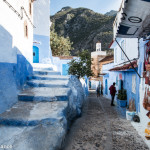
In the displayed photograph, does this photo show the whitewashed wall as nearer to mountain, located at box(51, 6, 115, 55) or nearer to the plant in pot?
the plant in pot

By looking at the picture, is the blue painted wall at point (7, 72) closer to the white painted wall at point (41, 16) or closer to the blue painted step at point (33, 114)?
the blue painted step at point (33, 114)

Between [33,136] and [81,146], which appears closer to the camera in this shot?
[33,136]

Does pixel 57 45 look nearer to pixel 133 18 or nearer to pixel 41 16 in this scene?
pixel 41 16

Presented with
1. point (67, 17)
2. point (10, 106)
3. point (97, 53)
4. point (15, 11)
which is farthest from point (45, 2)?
point (67, 17)

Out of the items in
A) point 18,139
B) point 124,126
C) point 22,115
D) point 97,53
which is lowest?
point 124,126

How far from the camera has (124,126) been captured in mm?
5801

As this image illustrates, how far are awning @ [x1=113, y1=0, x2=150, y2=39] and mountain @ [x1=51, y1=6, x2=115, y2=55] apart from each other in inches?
1780

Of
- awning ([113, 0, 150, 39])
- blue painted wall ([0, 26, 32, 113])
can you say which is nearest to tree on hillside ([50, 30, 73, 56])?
blue painted wall ([0, 26, 32, 113])

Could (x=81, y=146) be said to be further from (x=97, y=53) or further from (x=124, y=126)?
(x=97, y=53)

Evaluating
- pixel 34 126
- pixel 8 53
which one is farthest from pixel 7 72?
pixel 34 126

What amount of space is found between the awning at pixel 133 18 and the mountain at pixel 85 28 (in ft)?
148

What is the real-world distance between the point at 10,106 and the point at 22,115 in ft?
3.02

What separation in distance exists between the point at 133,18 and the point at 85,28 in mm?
60132

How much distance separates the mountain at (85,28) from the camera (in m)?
51.2
